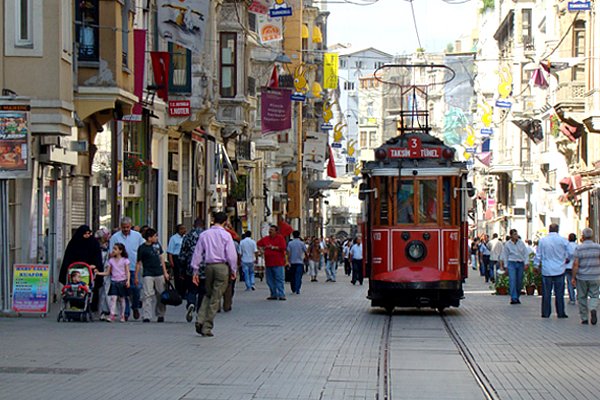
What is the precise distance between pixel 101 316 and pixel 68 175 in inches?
231

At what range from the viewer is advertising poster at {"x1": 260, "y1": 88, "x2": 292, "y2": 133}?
42875 millimetres

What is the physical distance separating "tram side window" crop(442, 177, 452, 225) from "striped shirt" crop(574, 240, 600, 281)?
331 cm

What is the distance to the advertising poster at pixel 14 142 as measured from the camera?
1959 centimetres

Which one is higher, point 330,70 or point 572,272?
point 330,70

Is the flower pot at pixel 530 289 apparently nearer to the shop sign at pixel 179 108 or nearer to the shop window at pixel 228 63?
the shop sign at pixel 179 108

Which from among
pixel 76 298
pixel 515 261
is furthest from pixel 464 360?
pixel 515 261

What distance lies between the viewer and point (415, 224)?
23.8 meters

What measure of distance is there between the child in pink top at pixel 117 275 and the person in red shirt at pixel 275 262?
8.48 meters

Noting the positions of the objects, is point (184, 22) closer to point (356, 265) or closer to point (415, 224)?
point (415, 224)

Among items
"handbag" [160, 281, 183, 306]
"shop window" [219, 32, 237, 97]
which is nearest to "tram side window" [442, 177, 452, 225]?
"handbag" [160, 281, 183, 306]

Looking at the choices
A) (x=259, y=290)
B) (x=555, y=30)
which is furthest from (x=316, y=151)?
(x=259, y=290)

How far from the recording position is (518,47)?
71375mm

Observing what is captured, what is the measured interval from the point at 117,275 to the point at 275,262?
8.60 m

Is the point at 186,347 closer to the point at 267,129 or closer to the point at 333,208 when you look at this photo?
the point at 267,129
